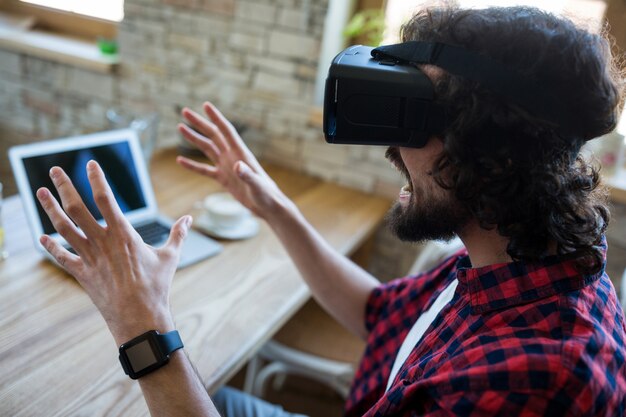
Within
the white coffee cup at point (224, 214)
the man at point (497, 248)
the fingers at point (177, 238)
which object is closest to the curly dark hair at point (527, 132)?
the man at point (497, 248)

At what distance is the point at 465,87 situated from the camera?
808 mm

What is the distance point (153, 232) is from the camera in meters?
1.40

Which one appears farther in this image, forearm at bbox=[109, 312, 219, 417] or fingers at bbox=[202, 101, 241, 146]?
fingers at bbox=[202, 101, 241, 146]

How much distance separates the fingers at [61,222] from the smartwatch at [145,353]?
0.17 metres

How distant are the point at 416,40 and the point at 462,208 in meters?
0.28

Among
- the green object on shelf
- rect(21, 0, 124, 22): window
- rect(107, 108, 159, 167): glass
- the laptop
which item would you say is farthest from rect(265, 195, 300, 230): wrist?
rect(21, 0, 124, 22): window

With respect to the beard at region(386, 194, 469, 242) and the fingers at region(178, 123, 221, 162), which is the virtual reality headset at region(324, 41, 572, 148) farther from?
the fingers at region(178, 123, 221, 162)

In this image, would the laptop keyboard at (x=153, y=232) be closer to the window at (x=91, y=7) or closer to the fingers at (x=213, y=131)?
the fingers at (x=213, y=131)

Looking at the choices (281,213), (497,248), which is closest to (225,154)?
(281,213)

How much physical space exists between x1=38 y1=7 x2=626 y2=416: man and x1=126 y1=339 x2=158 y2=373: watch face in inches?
0.9

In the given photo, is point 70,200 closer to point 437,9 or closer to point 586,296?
point 437,9

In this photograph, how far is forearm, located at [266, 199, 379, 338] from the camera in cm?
123

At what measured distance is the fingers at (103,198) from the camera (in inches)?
32.6

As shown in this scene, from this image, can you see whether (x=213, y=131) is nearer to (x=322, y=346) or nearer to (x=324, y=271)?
(x=324, y=271)
